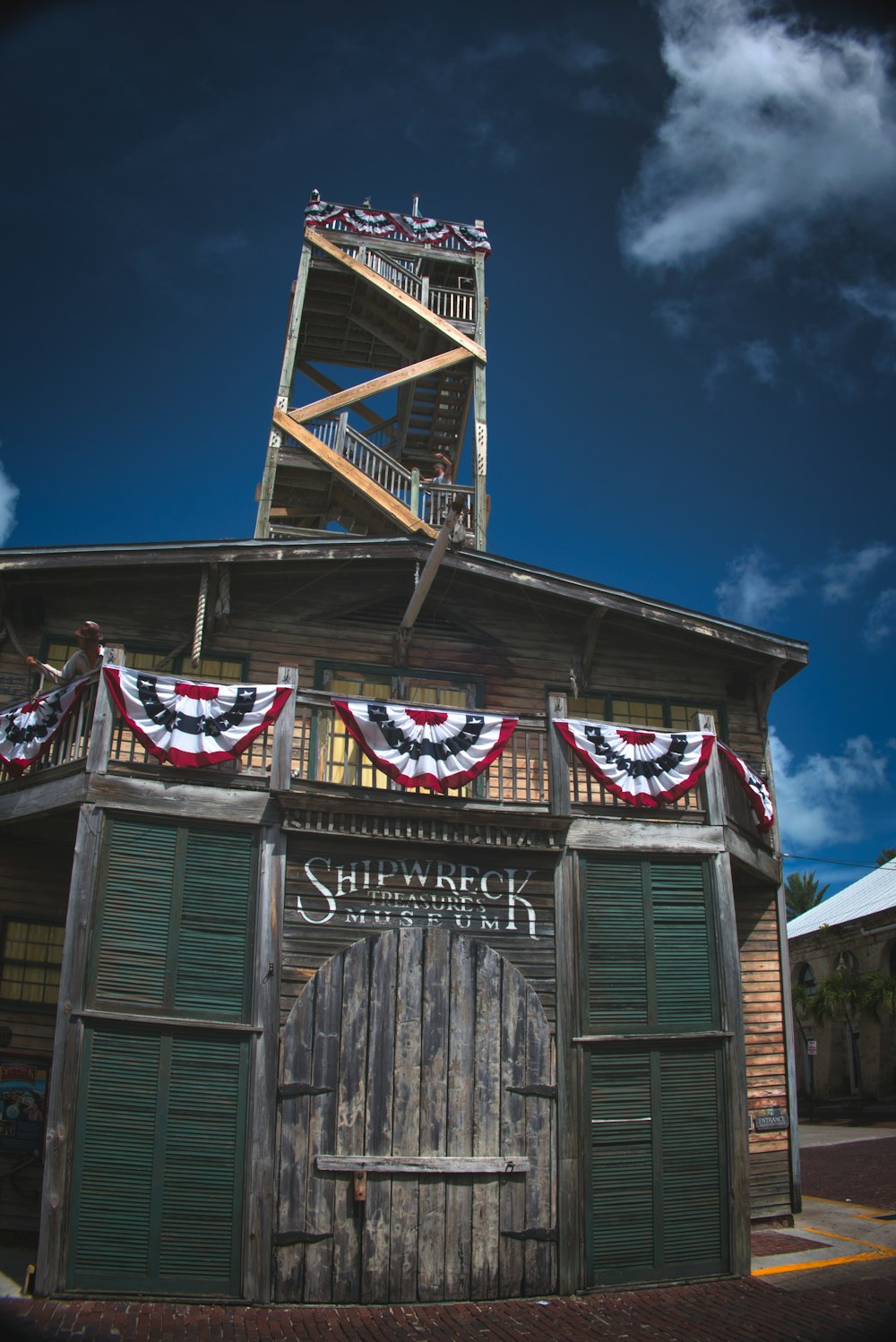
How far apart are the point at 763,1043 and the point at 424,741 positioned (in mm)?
6782

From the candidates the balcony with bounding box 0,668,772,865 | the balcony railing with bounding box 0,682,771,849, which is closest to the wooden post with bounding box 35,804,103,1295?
the balcony with bounding box 0,668,772,865

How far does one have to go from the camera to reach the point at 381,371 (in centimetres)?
2359

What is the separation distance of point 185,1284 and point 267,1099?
5.67 feet

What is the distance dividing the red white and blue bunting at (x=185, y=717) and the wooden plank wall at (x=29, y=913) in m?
2.47

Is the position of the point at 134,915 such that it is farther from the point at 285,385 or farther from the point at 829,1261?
the point at 285,385

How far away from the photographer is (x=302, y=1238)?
997 cm

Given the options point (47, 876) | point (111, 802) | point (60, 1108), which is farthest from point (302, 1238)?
point (47, 876)

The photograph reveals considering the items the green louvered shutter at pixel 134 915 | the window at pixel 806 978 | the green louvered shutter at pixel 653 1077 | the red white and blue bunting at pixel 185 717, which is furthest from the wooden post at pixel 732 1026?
the window at pixel 806 978

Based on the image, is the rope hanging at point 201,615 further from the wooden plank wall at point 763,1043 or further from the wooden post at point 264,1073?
the wooden plank wall at point 763,1043

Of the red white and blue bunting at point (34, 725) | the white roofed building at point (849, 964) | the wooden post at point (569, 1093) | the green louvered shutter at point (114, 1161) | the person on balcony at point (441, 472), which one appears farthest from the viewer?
the white roofed building at point (849, 964)

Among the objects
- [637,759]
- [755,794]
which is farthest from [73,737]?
[755,794]

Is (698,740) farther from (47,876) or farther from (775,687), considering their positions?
(47,876)

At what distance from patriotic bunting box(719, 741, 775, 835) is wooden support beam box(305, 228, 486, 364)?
1140 centimetres

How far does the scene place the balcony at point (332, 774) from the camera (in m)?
11.2
